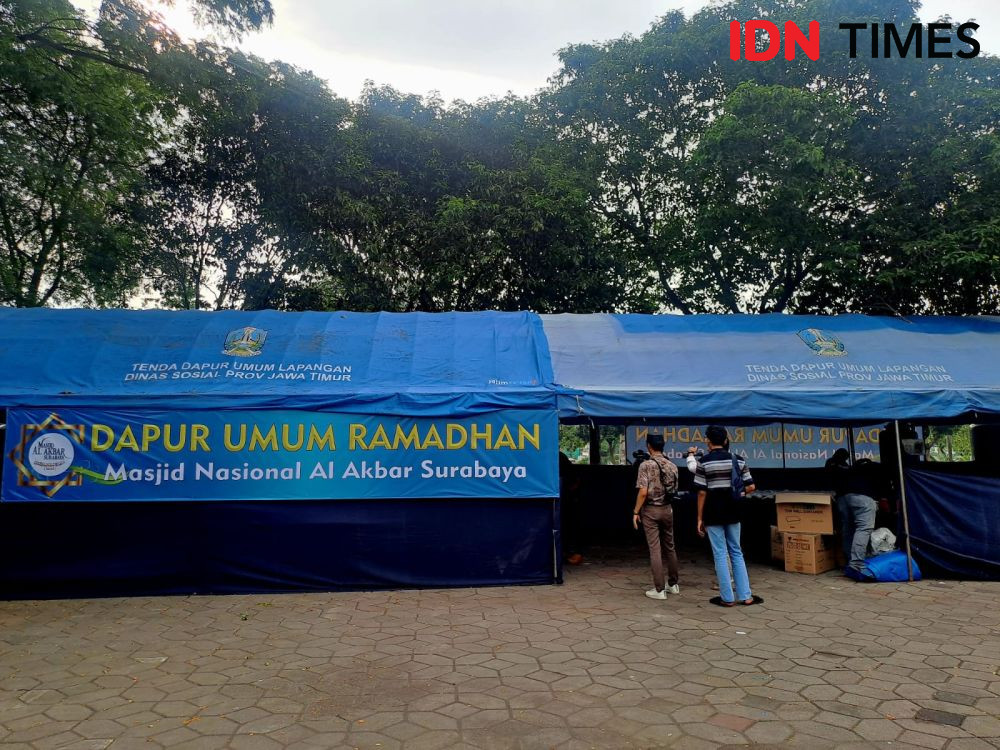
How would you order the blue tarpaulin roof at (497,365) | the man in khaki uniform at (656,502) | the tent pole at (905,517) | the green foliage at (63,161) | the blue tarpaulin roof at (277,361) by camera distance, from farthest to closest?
the green foliage at (63,161) < the tent pole at (905,517) < the blue tarpaulin roof at (497,365) < the blue tarpaulin roof at (277,361) < the man in khaki uniform at (656,502)

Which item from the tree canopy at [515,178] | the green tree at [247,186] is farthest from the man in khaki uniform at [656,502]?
the green tree at [247,186]

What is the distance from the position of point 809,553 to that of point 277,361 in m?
7.03

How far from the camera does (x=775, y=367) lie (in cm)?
864

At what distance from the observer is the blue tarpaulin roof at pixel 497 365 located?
25.0 ft

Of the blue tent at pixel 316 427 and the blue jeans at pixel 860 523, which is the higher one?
the blue tent at pixel 316 427

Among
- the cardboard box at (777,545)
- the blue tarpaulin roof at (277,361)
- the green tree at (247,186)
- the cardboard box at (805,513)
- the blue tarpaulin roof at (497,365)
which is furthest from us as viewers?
the green tree at (247,186)

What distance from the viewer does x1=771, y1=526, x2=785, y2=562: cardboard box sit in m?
8.79

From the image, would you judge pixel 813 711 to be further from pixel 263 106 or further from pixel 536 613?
pixel 263 106

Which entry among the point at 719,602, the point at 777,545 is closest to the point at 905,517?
the point at 777,545

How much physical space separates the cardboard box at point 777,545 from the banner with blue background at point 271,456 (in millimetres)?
3373

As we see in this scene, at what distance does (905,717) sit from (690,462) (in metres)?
3.59

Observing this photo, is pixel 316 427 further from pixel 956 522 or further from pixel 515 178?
pixel 515 178

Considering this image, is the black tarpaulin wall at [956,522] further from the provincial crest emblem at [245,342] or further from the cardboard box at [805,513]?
the provincial crest emblem at [245,342]

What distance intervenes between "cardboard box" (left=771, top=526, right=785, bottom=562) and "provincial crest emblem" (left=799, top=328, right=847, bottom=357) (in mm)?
2444
